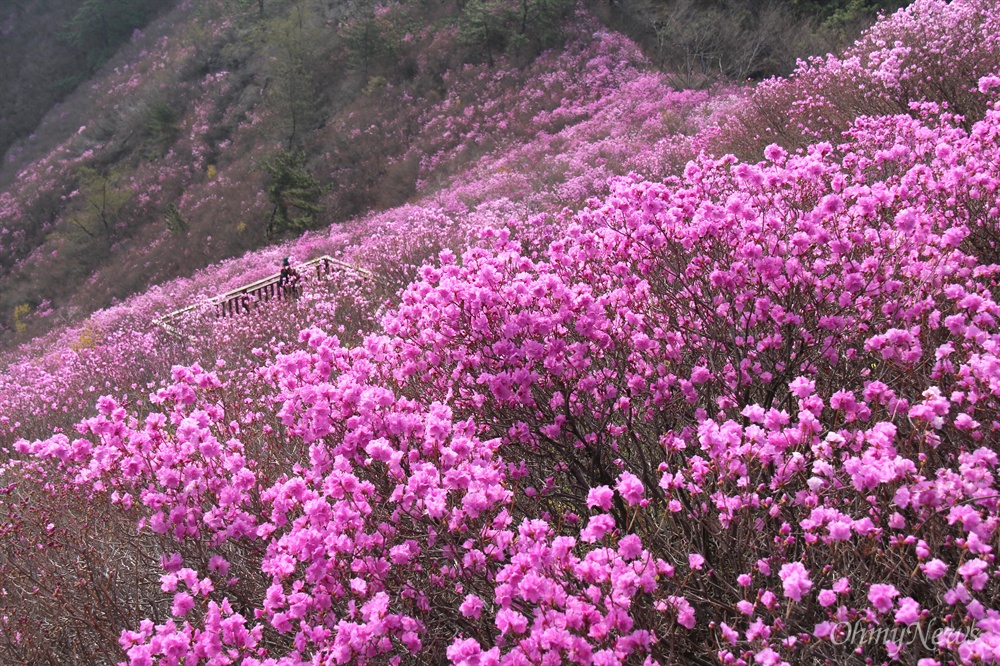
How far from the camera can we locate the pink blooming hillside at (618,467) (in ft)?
6.07

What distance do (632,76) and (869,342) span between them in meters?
21.1

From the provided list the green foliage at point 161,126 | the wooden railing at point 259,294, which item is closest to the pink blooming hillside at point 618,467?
the wooden railing at point 259,294

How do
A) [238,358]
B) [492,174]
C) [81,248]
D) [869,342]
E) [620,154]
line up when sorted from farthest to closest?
[81,248] < [492,174] < [620,154] < [238,358] < [869,342]

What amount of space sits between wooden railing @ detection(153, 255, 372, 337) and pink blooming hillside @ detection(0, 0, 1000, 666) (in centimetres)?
624

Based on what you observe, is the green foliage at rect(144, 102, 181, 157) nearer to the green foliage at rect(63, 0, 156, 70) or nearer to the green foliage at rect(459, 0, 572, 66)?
the green foliage at rect(63, 0, 156, 70)

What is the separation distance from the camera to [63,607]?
10.9 feet

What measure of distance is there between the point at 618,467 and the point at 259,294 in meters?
10.7

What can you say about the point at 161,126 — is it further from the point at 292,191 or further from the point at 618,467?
the point at 618,467

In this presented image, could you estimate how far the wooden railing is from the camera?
35.3 feet

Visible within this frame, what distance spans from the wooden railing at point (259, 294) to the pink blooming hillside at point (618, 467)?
624 centimetres

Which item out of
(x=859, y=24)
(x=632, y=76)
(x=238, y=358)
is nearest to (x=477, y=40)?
(x=632, y=76)

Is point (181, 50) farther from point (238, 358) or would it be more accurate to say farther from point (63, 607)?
point (63, 607)

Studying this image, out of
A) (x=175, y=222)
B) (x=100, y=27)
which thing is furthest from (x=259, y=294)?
(x=100, y=27)

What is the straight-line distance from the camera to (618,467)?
3.55 m
